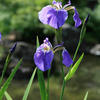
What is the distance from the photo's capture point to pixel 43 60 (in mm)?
673

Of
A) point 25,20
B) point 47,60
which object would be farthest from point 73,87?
point 25,20

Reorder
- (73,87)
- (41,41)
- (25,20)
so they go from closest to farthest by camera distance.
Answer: (73,87), (25,20), (41,41)

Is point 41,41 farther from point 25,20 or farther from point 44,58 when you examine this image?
point 44,58

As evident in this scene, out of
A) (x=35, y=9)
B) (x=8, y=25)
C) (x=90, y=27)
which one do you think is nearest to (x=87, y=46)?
(x=90, y=27)

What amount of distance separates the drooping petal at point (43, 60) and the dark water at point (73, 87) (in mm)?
2012

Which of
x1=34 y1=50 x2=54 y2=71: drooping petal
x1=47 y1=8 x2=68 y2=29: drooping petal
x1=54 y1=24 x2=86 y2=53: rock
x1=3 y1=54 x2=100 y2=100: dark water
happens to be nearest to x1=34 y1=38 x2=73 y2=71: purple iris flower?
x1=34 y1=50 x2=54 y2=71: drooping petal

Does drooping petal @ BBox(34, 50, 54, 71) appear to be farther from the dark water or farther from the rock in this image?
the rock

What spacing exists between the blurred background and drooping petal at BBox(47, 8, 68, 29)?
209 cm

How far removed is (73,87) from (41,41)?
8.93ft

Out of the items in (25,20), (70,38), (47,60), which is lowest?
(70,38)

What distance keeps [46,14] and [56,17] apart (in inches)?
1.9

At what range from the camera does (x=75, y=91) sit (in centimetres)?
278

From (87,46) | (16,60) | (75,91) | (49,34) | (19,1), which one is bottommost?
(87,46)

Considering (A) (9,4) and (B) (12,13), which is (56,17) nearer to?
(B) (12,13)
